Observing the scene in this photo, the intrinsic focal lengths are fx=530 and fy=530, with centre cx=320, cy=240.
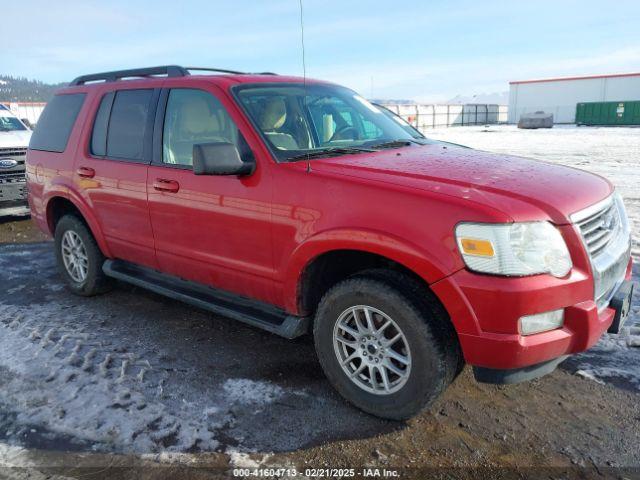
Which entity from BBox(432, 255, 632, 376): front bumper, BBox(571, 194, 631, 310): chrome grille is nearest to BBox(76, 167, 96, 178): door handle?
BBox(432, 255, 632, 376): front bumper

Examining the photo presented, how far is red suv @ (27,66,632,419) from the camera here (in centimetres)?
248

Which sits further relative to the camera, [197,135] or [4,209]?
[4,209]

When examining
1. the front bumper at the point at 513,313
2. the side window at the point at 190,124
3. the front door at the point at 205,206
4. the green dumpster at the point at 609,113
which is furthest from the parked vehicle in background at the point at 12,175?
the green dumpster at the point at 609,113

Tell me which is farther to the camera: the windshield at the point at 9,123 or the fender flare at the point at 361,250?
the windshield at the point at 9,123

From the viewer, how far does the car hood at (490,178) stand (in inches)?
99.9

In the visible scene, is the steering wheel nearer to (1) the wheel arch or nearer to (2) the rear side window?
(1) the wheel arch

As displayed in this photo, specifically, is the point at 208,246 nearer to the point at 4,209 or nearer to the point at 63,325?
the point at 63,325

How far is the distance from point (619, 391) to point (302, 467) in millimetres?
2004

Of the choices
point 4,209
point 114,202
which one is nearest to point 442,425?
point 114,202

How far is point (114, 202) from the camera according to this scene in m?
4.30

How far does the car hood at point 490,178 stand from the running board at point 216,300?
38.7 inches

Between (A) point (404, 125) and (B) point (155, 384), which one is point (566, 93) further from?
(B) point (155, 384)

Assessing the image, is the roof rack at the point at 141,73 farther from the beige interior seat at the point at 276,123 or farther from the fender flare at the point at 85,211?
the fender flare at the point at 85,211

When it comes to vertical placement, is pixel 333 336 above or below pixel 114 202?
below
